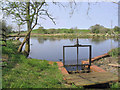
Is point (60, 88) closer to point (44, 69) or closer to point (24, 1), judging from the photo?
point (44, 69)

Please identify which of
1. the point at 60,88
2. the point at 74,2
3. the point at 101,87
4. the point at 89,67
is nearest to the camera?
the point at 60,88

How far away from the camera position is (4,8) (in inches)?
254

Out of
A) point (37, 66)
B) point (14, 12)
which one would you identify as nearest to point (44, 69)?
point (37, 66)

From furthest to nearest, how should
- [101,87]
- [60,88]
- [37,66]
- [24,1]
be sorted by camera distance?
[24,1]
[37,66]
[101,87]
[60,88]

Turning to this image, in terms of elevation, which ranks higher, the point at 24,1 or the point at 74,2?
the point at 24,1

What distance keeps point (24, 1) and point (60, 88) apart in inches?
225

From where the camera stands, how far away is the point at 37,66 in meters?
4.54

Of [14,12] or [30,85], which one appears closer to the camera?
[30,85]

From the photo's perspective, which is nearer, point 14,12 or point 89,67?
point 89,67

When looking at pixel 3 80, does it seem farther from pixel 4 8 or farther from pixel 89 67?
pixel 4 8

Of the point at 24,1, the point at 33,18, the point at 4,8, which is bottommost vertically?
the point at 33,18

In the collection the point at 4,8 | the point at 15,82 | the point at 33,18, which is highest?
the point at 4,8

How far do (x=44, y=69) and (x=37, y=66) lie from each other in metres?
0.33

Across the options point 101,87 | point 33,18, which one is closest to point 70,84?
point 101,87
